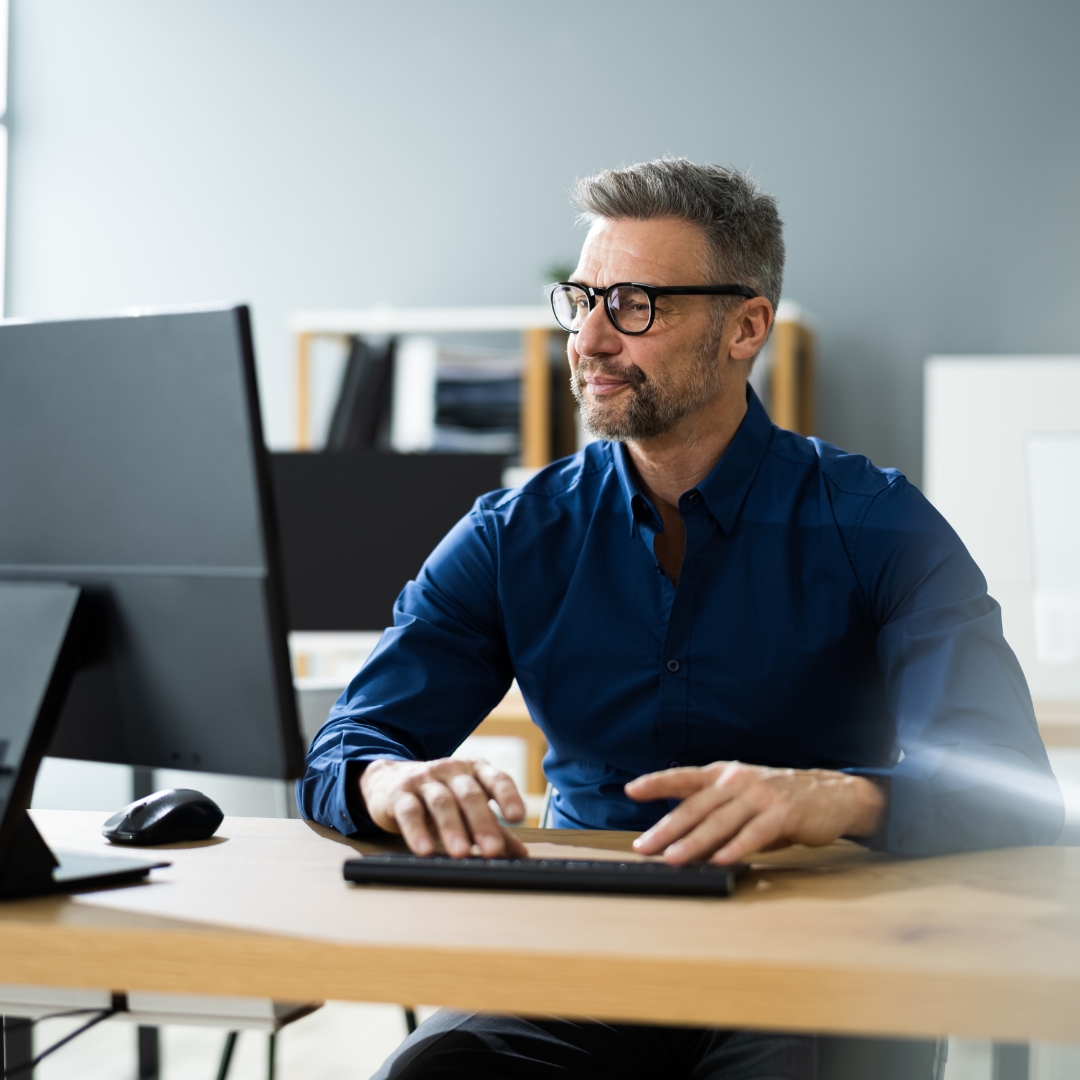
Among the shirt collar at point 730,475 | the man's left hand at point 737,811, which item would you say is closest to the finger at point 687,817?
the man's left hand at point 737,811

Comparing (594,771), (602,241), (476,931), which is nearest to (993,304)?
(602,241)

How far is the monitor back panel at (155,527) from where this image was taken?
887 mm

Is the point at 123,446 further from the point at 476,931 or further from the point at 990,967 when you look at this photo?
the point at 990,967

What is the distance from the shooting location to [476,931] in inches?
31.5

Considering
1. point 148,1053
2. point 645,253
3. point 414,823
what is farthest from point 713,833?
point 148,1053

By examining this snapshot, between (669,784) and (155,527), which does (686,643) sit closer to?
(669,784)

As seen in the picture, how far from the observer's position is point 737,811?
3.12 ft

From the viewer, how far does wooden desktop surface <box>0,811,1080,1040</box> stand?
0.71 metres

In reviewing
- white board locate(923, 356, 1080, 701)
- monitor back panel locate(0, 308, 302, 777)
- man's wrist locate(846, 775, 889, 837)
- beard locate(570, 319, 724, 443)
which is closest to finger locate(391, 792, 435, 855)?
monitor back panel locate(0, 308, 302, 777)

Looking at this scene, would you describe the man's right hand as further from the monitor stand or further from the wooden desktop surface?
the monitor stand

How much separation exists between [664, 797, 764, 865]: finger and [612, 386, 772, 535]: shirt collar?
1.60ft

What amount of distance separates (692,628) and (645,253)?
448mm

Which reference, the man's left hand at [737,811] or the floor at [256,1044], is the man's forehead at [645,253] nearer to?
the man's left hand at [737,811]

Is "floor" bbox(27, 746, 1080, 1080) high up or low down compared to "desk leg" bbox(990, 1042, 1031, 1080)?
down
